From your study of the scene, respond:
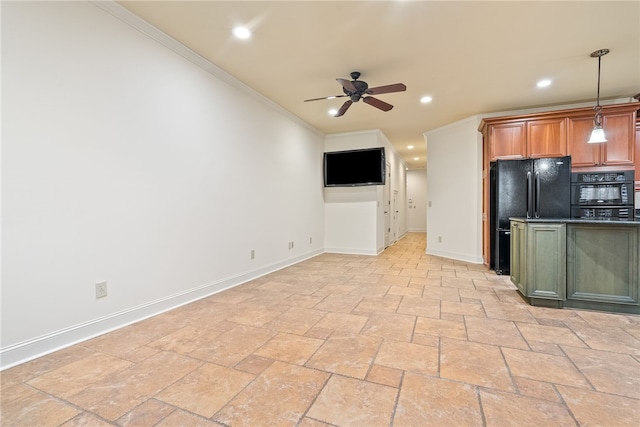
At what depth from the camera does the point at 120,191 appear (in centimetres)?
237

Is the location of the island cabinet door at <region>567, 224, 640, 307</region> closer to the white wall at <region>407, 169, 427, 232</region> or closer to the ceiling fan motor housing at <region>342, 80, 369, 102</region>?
the ceiling fan motor housing at <region>342, 80, 369, 102</region>

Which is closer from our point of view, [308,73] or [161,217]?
[161,217]

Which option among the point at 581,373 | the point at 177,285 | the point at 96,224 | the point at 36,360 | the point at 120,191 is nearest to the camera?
the point at 581,373

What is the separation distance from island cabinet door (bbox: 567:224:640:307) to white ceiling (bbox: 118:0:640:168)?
6.05 ft

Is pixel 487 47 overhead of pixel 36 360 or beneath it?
overhead

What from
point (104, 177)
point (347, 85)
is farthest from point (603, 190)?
point (104, 177)

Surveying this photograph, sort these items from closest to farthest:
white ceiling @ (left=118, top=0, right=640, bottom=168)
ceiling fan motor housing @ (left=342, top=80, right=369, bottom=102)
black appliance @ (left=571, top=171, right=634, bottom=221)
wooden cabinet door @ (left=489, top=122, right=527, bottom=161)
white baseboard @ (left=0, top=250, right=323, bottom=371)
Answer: white baseboard @ (left=0, top=250, right=323, bottom=371)
white ceiling @ (left=118, top=0, right=640, bottom=168)
ceiling fan motor housing @ (left=342, top=80, right=369, bottom=102)
black appliance @ (left=571, top=171, right=634, bottom=221)
wooden cabinet door @ (left=489, top=122, right=527, bottom=161)

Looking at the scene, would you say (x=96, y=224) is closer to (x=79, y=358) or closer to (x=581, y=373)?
(x=79, y=358)

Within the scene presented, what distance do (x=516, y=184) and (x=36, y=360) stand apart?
17.9ft

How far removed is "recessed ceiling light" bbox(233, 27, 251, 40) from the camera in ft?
8.62

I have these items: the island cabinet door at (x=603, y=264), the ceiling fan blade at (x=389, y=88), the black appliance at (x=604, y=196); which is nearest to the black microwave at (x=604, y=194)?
the black appliance at (x=604, y=196)

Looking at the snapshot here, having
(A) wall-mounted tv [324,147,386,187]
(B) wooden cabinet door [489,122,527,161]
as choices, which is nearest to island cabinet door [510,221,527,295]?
(B) wooden cabinet door [489,122,527,161]

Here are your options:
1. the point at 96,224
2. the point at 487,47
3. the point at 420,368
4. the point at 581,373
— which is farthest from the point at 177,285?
the point at 487,47

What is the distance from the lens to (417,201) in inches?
447
